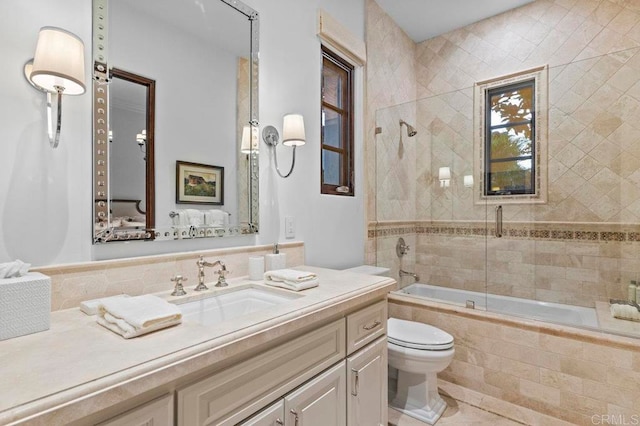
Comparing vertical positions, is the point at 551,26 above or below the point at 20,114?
above

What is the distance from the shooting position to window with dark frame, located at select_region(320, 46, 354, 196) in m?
2.43

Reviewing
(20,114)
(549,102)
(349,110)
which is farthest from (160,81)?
(549,102)

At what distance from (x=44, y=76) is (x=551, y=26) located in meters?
3.62

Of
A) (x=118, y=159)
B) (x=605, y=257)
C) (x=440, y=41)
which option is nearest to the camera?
(x=118, y=159)

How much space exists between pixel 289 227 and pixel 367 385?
0.95 metres

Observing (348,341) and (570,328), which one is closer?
(348,341)

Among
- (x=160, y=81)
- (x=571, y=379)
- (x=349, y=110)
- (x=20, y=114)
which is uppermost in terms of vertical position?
(x=349, y=110)

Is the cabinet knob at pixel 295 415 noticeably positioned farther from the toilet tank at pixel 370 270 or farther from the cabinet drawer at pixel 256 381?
the toilet tank at pixel 370 270

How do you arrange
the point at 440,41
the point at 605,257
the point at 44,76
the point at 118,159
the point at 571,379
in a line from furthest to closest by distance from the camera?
A: the point at 440,41
the point at 605,257
the point at 571,379
the point at 118,159
the point at 44,76

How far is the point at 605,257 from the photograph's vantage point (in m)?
2.48

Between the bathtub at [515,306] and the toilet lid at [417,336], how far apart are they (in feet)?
1.30

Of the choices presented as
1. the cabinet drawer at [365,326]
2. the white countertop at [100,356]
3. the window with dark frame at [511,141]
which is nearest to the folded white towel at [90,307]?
the white countertop at [100,356]

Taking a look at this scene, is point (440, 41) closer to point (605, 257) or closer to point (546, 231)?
point (546, 231)

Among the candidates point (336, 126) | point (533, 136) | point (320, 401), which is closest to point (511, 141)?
point (533, 136)
